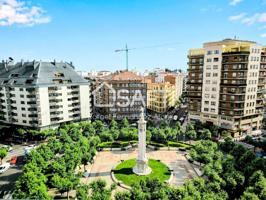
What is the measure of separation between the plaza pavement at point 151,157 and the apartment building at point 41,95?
21765mm

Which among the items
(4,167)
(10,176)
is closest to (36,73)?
(4,167)

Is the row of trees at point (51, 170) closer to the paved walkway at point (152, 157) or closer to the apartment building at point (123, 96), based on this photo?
the paved walkway at point (152, 157)

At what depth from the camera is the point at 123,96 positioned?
77.0m

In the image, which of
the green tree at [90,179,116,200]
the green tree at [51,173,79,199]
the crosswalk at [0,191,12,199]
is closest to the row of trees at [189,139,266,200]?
the green tree at [90,179,116,200]

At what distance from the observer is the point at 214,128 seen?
5862 cm

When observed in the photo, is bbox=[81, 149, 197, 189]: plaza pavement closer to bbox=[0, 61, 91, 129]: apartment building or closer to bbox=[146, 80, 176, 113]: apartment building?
bbox=[0, 61, 91, 129]: apartment building

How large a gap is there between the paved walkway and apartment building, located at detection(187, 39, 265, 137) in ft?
68.5

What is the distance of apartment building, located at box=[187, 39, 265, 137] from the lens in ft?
186

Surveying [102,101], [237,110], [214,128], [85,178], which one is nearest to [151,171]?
[85,178]

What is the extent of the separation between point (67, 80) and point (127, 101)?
22.7m

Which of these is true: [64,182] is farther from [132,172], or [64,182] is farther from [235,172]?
[235,172]

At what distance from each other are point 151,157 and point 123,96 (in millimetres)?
34173

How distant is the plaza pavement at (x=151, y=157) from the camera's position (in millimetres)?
37469
